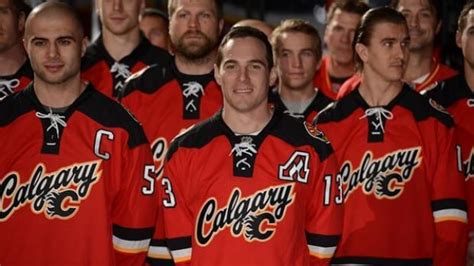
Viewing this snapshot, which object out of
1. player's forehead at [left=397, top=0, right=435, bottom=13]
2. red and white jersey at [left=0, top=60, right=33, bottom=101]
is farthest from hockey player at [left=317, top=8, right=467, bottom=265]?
red and white jersey at [left=0, top=60, right=33, bottom=101]

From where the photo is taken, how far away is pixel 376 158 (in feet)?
16.0

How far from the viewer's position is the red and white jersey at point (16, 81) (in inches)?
202

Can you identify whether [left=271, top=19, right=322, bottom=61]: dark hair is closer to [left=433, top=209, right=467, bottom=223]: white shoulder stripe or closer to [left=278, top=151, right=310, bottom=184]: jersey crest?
[left=433, top=209, right=467, bottom=223]: white shoulder stripe

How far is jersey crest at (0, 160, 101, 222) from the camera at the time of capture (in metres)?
4.41

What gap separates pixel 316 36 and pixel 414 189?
1173 mm

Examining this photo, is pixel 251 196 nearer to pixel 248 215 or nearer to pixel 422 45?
pixel 248 215

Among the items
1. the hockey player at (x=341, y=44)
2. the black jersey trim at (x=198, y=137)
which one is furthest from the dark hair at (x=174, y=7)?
the black jersey trim at (x=198, y=137)

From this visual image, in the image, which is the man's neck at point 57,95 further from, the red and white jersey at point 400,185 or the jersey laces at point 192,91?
the red and white jersey at point 400,185

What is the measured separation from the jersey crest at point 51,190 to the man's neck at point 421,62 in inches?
77.8

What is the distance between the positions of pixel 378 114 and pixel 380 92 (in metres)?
0.12

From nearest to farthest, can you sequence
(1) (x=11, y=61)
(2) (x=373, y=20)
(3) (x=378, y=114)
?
(3) (x=378, y=114), (2) (x=373, y=20), (1) (x=11, y=61)

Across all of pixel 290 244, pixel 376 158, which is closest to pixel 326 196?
pixel 290 244

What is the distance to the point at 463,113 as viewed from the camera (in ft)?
17.0

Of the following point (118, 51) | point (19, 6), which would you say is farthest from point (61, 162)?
point (118, 51)
